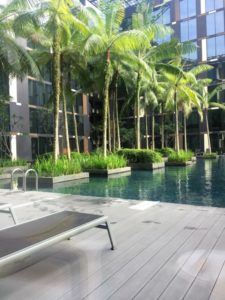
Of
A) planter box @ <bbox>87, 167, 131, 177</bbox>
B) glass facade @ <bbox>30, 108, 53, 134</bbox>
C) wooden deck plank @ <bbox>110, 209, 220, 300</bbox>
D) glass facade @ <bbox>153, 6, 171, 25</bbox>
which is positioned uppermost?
glass facade @ <bbox>153, 6, 171, 25</bbox>

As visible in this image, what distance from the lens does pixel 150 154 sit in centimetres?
2084

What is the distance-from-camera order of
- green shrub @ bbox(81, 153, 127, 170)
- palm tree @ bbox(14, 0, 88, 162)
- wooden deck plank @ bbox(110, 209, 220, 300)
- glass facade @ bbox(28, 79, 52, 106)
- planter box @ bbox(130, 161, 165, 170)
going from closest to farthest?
wooden deck plank @ bbox(110, 209, 220, 300)
palm tree @ bbox(14, 0, 88, 162)
green shrub @ bbox(81, 153, 127, 170)
planter box @ bbox(130, 161, 165, 170)
glass facade @ bbox(28, 79, 52, 106)

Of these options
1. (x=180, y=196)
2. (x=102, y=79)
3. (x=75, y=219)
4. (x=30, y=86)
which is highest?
(x=30, y=86)

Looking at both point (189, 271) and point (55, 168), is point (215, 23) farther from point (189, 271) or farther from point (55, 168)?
point (189, 271)

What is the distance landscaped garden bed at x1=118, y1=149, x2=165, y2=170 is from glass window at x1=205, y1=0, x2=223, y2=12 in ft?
94.0

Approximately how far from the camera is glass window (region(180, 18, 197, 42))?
43.7 m

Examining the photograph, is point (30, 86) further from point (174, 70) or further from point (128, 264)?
point (128, 264)

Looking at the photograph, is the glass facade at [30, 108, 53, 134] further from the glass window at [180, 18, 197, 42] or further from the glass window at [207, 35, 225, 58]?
the glass window at [207, 35, 225, 58]

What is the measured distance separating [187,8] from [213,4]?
3391mm

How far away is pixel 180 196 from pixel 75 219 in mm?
6778

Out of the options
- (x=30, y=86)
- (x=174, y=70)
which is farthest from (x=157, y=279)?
(x=30, y=86)

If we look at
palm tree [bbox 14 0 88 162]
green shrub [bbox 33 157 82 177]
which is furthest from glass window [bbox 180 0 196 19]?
green shrub [bbox 33 157 82 177]

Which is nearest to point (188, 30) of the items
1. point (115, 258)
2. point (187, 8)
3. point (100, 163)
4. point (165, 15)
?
point (187, 8)

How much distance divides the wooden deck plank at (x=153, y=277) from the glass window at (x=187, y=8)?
44.4 m
